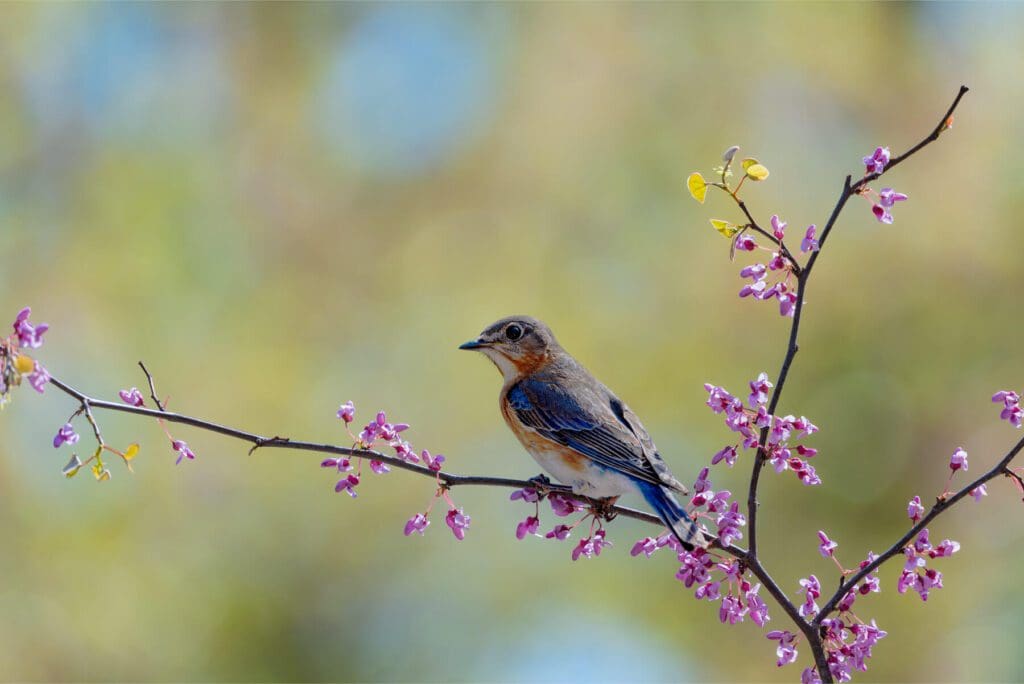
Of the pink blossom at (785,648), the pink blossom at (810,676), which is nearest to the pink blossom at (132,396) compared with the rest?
the pink blossom at (785,648)

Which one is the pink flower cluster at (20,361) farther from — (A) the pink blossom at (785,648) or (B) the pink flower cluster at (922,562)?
(B) the pink flower cluster at (922,562)

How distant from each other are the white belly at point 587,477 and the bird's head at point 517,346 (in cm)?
64

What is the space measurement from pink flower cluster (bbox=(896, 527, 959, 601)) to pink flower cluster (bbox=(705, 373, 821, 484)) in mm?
319

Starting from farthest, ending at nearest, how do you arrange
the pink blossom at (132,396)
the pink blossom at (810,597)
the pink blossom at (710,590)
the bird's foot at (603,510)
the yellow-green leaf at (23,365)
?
the bird's foot at (603,510) → the pink blossom at (132,396) → the pink blossom at (810,597) → the pink blossom at (710,590) → the yellow-green leaf at (23,365)

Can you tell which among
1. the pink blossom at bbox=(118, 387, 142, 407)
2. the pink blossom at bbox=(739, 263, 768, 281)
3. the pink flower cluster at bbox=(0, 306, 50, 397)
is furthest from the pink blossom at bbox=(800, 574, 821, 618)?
the pink flower cluster at bbox=(0, 306, 50, 397)

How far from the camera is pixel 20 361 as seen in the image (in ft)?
8.23

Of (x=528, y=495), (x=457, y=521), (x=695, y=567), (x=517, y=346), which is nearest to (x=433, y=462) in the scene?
(x=457, y=521)

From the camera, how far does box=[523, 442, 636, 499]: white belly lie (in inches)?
154

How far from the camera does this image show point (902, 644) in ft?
30.0

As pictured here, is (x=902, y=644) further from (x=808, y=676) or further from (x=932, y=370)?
(x=808, y=676)

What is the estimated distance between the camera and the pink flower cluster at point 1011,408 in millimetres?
2785

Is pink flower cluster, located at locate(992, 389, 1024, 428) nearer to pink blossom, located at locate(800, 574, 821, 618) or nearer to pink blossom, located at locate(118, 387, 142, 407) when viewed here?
pink blossom, located at locate(800, 574, 821, 618)

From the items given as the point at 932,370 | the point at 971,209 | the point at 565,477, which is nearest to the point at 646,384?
the point at 932,370

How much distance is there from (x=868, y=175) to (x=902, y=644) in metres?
7.65
